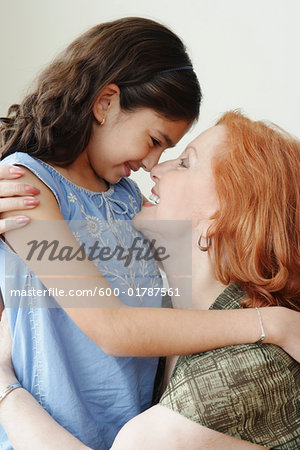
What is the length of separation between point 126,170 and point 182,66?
1.02 feet

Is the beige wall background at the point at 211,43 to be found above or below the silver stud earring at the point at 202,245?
above

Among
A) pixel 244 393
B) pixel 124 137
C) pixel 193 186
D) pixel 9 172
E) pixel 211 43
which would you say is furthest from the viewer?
pixel 211 43

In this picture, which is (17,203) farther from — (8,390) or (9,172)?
(8,390)

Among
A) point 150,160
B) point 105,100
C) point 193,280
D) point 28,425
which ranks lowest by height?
point 28,425

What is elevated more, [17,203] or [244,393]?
[17,203]

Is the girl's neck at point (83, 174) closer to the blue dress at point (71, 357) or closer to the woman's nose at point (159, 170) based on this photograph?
the blue dress at point (71, 357)

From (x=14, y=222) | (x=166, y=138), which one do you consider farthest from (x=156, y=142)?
(x=14, y=222)

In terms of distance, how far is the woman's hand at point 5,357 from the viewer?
Answer: 1256 mm

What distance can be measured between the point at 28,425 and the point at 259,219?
65cm

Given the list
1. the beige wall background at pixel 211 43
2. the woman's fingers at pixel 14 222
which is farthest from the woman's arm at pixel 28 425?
the beige wall background at pixel 211 43

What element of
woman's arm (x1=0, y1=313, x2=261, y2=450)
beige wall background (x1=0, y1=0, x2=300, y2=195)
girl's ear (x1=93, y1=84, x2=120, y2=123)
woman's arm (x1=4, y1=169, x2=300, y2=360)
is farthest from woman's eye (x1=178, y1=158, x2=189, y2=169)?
beige wall background (x1=0, y1=0, x2=300, y2=195)

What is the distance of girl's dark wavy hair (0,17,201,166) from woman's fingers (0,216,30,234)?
0.26 meters

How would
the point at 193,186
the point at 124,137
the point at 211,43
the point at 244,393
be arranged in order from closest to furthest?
the point at 244,393, the point at 193,186, the point at 124,137, the point at 211,43

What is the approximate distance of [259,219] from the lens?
125cm
